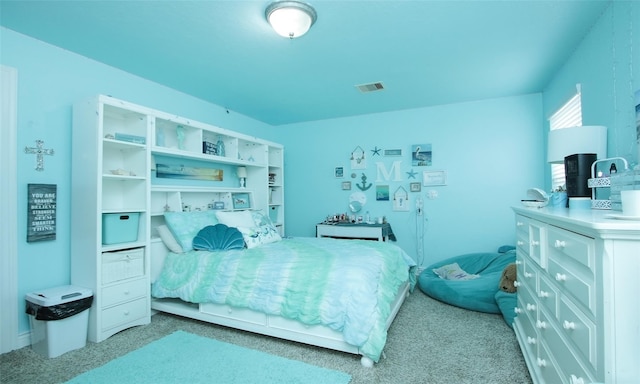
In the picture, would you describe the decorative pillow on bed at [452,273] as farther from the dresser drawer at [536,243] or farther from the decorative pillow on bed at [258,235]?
the decorative pillow on bed at [258,235]

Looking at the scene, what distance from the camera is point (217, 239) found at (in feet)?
9.55

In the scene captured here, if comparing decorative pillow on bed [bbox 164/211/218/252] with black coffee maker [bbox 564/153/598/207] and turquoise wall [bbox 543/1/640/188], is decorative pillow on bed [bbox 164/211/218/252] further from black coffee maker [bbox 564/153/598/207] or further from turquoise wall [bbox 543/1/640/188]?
turquoise wall [bbox 543/1/640/188]

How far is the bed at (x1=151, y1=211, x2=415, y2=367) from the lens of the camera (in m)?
2.06

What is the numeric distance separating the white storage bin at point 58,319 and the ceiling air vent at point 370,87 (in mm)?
3276

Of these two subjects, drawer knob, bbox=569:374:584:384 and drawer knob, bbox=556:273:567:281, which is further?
drawer knob, bbox=556:273:567:281

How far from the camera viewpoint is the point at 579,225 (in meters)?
1.04

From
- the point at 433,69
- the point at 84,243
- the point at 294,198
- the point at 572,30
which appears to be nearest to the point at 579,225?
the point at 572,30

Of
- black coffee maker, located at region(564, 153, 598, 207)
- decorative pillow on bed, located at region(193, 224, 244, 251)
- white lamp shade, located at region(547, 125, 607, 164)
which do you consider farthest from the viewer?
decorative pillow on bed, located at region(193, 224, 244, 251)

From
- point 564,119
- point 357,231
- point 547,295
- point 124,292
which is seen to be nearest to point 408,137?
point 357,231

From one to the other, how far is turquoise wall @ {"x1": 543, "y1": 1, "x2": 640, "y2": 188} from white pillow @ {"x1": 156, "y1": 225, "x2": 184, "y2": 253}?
3.53 metres

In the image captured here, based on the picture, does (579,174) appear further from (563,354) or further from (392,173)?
(392,173)

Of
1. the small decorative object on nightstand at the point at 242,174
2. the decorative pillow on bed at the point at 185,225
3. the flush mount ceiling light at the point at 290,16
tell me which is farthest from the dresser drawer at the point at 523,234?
the small decorative object on nightstand at the point at 242,174

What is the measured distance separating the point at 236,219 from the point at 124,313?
135 cm

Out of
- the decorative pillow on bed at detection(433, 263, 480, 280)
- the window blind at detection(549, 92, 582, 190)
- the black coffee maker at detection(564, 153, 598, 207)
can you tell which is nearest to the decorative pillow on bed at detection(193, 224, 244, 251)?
the decorative pillow on bed at detection(433, 263, 480, 280)
